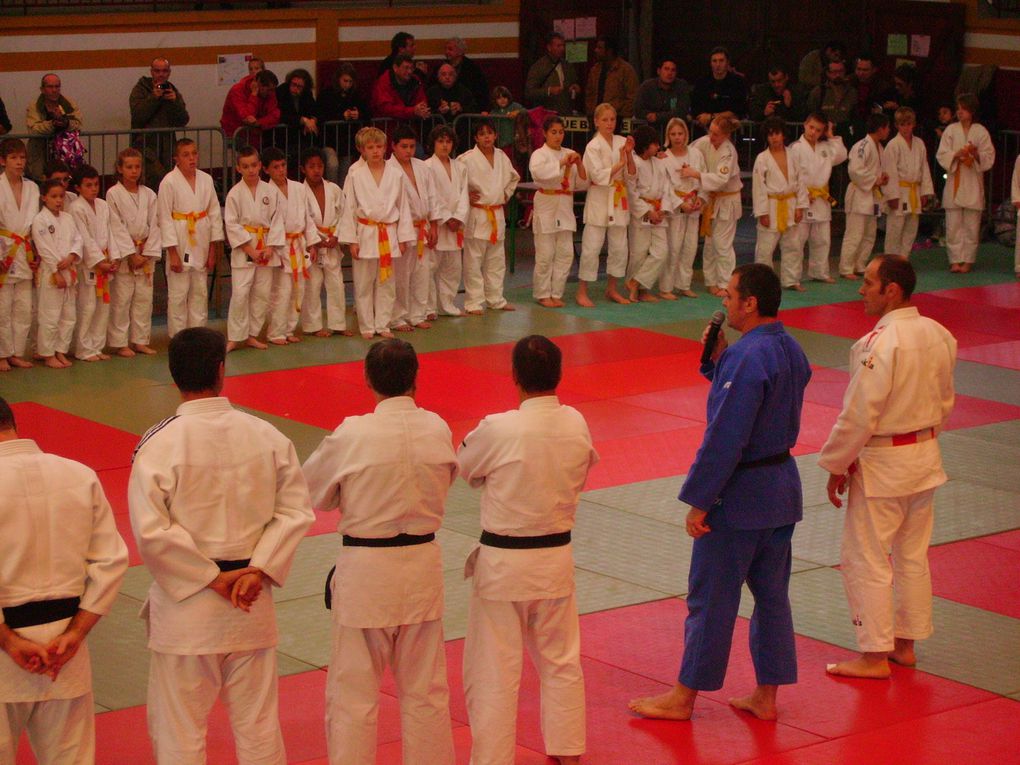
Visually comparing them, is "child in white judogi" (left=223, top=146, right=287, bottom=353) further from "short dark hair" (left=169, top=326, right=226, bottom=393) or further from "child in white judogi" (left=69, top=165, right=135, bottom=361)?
"short dark hair" (left=169, top=326, right=226, bottom=393)

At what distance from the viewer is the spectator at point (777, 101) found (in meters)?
16.5

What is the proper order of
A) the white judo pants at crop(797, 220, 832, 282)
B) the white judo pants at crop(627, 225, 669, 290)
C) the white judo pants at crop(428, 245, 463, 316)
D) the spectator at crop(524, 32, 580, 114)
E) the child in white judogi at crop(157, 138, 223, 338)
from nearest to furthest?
the child in white judogi at crop(157, 138, 223, 338) < the white judo pants at crop(428, 245, 463, 316) < the white judo pants at crop(627, 225, 669, 290) < the white judo pants at crop(797, 220, 832, 282) < the spectator at crop(524, 32, 580, 114)

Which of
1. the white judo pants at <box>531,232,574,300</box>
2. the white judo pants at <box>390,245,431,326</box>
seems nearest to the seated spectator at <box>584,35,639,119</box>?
the white judo pants at <box>531,232,574,300</box>

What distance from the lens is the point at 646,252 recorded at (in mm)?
13758

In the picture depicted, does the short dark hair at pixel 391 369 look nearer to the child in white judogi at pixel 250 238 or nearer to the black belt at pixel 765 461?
the black belt at pixel 765 461

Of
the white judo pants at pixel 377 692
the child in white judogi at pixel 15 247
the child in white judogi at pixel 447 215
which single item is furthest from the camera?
the child in white judogi at pixel 447 215

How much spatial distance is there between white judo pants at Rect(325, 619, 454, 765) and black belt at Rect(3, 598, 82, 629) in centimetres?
86

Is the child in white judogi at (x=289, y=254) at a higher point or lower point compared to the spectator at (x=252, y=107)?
lower

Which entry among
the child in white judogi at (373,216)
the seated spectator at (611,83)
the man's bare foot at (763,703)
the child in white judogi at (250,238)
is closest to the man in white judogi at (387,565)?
the man's bare foot at (763,703)

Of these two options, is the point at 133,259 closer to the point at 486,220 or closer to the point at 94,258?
the point at 94,258

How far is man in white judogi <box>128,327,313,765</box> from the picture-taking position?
425cm

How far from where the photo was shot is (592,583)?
678 cm

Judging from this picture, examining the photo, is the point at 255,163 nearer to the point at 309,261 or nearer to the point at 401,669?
the point at 309,261

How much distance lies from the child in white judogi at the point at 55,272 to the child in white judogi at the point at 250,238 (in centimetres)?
117
